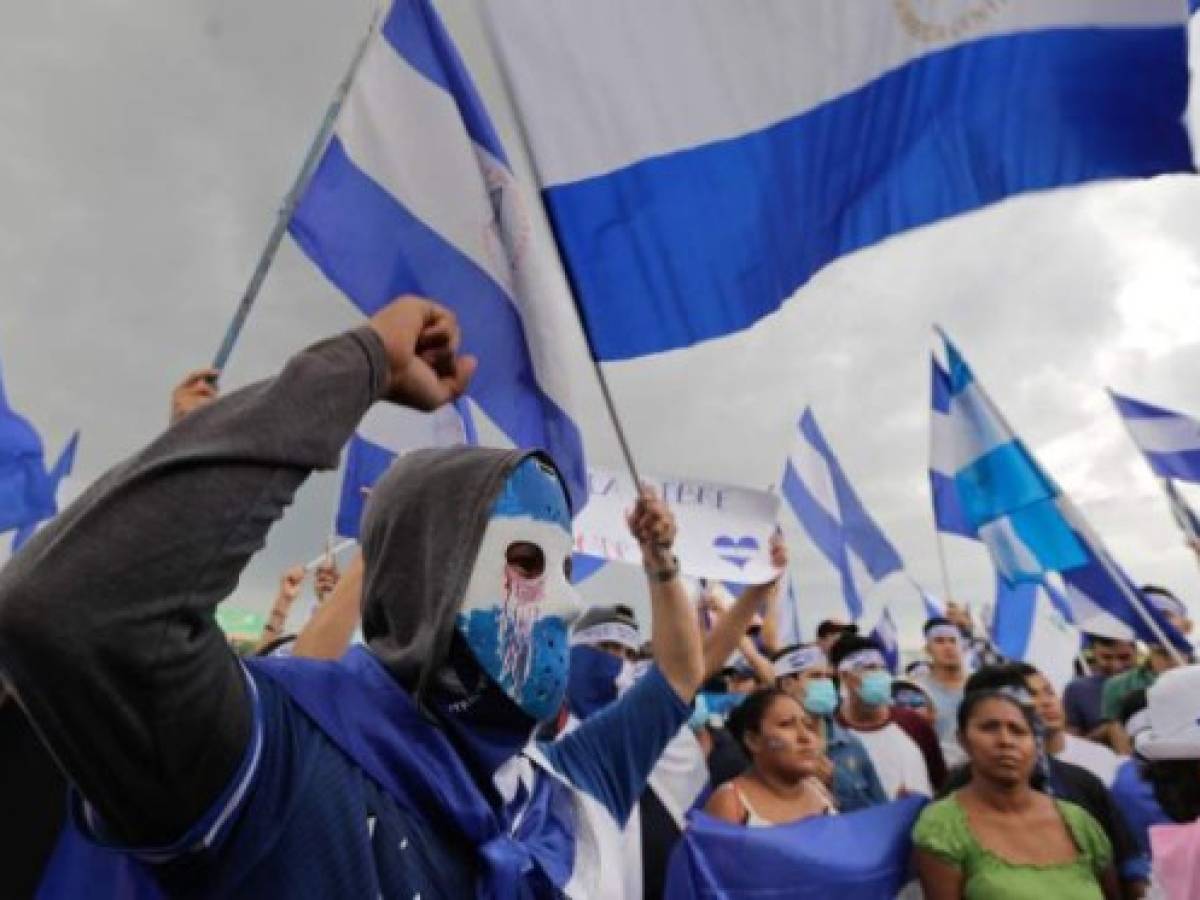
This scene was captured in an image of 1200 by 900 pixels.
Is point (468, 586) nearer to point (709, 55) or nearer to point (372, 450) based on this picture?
point (709, 55)

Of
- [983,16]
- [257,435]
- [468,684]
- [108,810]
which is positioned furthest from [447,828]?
[983,16]

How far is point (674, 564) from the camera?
2.70m

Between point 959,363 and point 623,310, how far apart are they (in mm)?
4133

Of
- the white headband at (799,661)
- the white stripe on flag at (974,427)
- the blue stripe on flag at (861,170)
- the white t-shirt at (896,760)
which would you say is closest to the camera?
the blue stripe on flag at (861,170)

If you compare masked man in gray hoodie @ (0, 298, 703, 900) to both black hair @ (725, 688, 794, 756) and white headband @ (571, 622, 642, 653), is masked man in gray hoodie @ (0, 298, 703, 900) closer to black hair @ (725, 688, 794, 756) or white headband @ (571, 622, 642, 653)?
black hair @ (725, 688, 794, 756)

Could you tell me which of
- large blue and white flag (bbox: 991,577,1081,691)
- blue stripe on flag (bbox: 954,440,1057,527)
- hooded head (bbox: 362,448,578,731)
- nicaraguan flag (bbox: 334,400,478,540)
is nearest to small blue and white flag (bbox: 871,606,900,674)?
large blue and white flag (bbox: 991,577,1081,691)

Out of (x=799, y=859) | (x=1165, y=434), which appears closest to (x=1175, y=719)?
(x=799, y=859)

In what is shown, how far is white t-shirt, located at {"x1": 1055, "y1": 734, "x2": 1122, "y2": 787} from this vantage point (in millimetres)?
5121

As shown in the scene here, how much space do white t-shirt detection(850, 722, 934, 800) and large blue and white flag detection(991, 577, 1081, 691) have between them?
489cm

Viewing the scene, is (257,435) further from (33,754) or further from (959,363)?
(959,363)

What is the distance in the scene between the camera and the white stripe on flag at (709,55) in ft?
10.7

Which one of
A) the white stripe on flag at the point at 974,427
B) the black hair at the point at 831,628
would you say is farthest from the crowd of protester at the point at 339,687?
the black hair at the point at 831,628

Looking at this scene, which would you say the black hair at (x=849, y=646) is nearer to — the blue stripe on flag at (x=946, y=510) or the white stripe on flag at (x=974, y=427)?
the white stripe on flag at (x=974, y=427)

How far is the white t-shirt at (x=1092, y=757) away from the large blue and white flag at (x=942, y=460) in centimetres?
221
